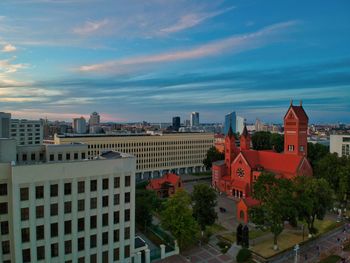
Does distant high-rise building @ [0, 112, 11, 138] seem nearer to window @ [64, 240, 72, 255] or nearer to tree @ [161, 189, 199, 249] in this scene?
window @ [64, 240, 72, 255]

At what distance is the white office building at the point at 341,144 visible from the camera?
316 feet

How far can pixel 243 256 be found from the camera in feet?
137

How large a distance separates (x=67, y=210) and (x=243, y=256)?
25.5 m

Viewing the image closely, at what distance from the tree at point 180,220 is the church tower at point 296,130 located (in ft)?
141

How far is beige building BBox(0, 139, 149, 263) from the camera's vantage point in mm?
32281

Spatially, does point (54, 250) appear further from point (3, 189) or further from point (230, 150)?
point (230, 150)

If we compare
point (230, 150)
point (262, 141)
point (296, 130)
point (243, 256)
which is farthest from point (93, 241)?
point (262, 141)

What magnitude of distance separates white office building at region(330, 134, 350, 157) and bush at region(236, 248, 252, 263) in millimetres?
71697

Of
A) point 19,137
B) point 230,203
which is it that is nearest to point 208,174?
point 230,203

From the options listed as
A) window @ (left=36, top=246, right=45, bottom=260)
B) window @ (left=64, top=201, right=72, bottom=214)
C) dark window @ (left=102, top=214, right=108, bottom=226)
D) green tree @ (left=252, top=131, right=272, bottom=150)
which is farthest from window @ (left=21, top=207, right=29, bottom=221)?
green tree @ (left=252, top=131, right=272, bottom=150)

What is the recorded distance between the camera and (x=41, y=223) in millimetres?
33094

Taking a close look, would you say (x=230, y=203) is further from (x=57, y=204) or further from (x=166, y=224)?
(x=57, y=204)

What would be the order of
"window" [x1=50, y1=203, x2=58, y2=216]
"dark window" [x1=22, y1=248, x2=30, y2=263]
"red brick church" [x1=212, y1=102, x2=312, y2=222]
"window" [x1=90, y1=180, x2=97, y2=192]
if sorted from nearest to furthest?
"dark window" [x1=22, y1=248, x2=30, y2=263], "window" [x1=50, y1=203, x2=58, y2=216], "window" [x1=90, y1=180, x2=97, y2=192], "red brick church" [x1=212, y1=102, x2=312, y2=222]

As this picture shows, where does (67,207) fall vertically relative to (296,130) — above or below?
below
